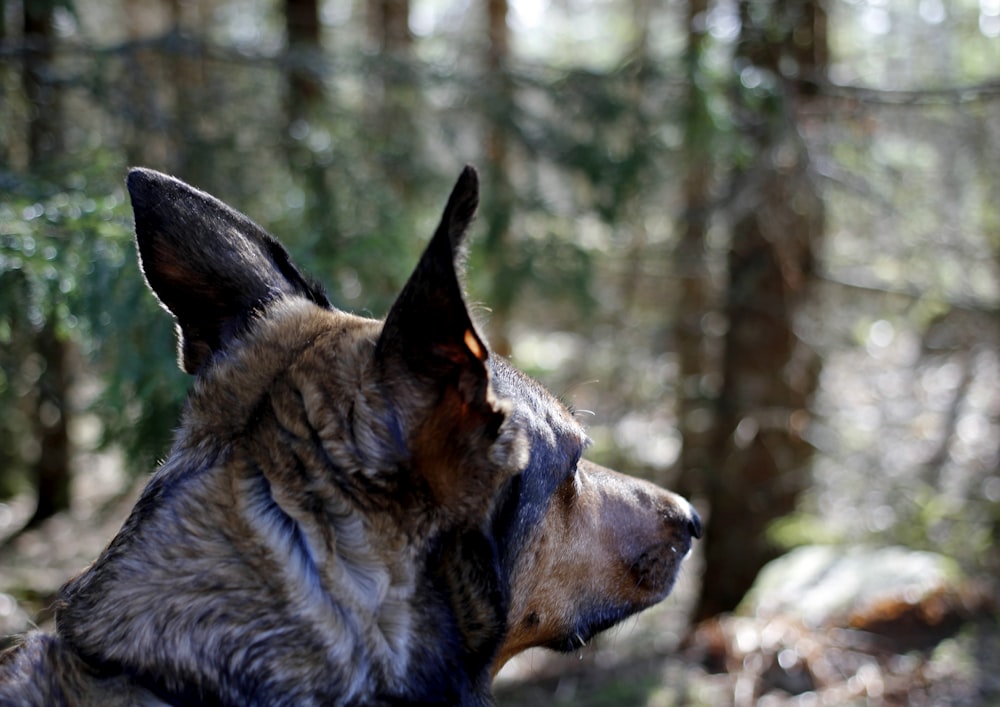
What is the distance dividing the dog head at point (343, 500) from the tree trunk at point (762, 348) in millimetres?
6221

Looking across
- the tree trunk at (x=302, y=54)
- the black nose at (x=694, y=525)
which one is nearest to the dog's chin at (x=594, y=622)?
the black nose at (x=694, y=525)

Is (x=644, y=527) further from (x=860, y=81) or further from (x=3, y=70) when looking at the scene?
(x=860, y=81)

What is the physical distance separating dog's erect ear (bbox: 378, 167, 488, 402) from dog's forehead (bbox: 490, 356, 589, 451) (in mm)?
440

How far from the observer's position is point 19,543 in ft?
35.4

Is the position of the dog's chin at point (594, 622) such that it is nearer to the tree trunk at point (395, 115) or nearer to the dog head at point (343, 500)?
the dog head at point (343, 500)

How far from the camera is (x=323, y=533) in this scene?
90.4 inches

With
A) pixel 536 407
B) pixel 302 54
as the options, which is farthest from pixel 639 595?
pixel 302 54

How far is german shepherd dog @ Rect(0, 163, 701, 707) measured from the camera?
220 centimetres

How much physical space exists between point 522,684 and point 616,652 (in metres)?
1.35

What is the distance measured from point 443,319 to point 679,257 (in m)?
8.25

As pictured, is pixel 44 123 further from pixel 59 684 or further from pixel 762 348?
pixel 762 348

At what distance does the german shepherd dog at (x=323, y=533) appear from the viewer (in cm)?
220

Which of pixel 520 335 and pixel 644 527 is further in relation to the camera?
pixel 520 335

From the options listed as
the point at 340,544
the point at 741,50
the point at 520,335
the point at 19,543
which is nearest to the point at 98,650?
the point at 340,544
